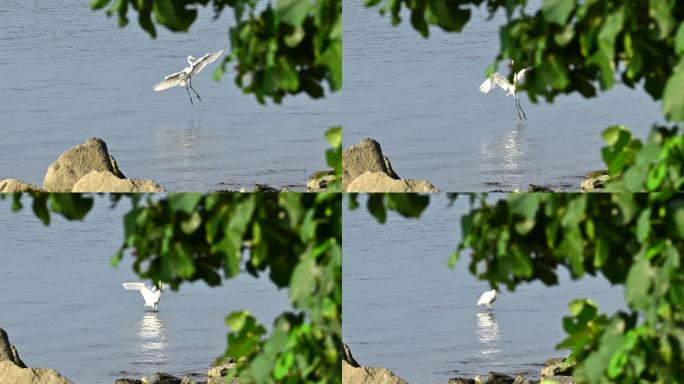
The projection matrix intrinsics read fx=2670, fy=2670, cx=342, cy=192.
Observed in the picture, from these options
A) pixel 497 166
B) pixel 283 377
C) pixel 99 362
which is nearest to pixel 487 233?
pixel 497 166

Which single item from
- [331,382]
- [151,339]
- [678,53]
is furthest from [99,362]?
[678,53]

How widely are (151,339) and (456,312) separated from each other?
3.68 feet

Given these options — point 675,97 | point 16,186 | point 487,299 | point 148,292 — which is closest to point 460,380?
point 487,299

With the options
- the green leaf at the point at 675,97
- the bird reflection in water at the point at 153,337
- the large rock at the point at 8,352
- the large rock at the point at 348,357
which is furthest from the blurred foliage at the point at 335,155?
the large rock at the point at 8,352

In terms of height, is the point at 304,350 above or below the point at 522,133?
below

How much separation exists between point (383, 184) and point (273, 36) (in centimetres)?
67

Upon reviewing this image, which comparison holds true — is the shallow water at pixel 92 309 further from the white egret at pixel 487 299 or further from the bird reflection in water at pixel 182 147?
the white egret at pixel 487 299

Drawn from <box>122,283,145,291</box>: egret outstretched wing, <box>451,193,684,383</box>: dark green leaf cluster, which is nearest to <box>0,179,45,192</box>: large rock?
<box>122,283,145,291</box>: egret outstretched wing

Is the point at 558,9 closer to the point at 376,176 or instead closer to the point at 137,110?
the point at 376,176

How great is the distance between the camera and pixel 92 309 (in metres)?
9.84

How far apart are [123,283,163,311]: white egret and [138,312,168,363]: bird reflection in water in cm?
4

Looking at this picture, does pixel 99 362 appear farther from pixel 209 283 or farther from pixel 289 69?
pixel 289 69

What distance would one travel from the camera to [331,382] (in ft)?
31.8

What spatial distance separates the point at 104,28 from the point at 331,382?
1547mm
